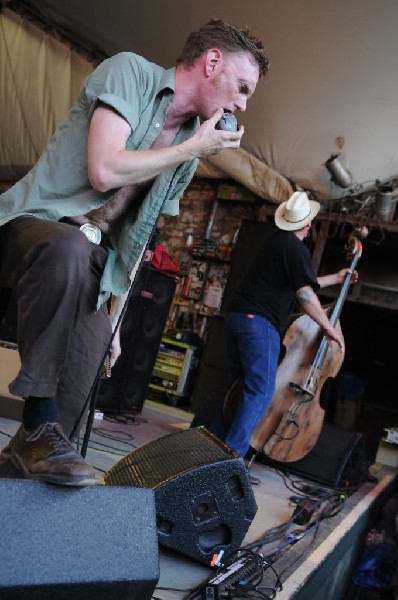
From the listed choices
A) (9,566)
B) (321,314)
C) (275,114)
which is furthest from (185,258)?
(9,566)

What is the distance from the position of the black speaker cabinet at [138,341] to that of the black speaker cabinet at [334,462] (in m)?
1.26

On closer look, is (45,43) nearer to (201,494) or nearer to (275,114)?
(275,114)

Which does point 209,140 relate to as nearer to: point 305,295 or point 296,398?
point 305,295

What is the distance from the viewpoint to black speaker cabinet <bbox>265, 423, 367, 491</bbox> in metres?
3.60

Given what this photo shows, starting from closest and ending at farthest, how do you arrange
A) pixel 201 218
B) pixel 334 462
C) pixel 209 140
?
pixel 209 140, pixel 334 462, pixel 201 218

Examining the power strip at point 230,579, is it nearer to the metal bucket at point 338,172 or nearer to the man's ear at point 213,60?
the man's ear at point 213,60

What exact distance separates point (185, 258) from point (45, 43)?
10.5 feet

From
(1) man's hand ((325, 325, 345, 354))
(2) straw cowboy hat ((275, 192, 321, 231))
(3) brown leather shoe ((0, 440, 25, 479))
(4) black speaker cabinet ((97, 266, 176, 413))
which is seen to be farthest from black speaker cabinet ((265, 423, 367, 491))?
(3) brown leather shoe ((0, 440, 25, 479))

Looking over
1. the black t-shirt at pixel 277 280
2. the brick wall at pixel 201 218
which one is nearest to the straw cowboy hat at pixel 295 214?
the black t-shirt at pixel 277 280

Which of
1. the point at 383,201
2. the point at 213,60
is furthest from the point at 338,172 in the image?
the point at 213,60

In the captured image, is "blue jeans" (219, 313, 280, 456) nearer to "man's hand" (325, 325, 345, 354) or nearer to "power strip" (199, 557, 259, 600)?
"man's hand" (325, 325, 345, 354)

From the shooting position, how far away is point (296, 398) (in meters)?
3.54

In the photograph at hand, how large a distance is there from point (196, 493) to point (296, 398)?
202cm

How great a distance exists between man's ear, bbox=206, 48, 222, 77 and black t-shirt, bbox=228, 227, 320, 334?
1.91 metres
